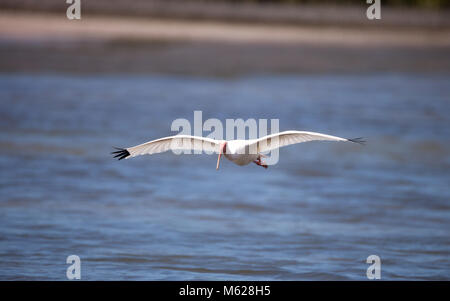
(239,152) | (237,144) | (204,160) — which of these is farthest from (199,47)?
(239,152)

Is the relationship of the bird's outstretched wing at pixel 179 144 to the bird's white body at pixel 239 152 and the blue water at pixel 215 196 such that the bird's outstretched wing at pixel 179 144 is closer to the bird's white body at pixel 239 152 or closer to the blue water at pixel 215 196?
the bird's white body at pixel 239 152

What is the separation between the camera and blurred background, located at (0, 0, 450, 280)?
37.2ft

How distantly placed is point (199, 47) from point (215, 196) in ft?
85.6

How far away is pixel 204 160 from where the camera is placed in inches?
728

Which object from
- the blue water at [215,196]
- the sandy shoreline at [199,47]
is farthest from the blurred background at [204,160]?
the sandy shoreline at [199,47]

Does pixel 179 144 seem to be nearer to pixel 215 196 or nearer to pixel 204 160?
pixel 215 196

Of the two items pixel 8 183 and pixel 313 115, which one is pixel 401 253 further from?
pixel 313 115

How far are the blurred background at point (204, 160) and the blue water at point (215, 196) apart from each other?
0.14 feet

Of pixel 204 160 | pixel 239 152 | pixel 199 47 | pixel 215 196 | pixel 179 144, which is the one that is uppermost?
pixel 199 47

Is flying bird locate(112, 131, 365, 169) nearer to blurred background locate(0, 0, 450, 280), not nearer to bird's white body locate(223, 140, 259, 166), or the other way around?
bird's white body locate(223, 140, 259, 166)

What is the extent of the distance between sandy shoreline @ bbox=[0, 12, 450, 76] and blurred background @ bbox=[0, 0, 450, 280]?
0.50 ft

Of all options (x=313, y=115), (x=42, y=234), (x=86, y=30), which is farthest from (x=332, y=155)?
(x=86, y=30)

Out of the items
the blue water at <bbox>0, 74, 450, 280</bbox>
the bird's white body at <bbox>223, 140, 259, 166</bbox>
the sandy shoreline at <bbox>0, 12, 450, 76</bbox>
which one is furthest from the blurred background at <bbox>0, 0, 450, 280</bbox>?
the bird's white body at <bbox>223, 140, 259, 166</bbox>

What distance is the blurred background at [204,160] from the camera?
11.4m
